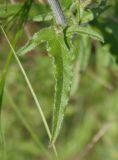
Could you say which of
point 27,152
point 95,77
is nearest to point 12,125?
point 27,152

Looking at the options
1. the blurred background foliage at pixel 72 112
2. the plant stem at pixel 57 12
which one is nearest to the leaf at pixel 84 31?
the plant stem at pixel 57 12

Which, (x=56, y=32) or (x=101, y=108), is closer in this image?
(x=56, y=32)

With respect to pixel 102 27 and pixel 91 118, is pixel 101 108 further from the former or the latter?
pixel 102 27

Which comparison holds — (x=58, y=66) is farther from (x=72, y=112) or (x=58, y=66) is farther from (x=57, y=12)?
(x=72, y=112)

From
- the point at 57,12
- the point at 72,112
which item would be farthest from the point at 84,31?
the point at 72,112

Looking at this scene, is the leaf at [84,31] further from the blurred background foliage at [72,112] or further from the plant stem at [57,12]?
the blurred background foliage at [72,112]

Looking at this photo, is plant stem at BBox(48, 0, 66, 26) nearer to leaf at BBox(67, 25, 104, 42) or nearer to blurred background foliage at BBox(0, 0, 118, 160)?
leaf at BBox(67, 25, 104, 42)

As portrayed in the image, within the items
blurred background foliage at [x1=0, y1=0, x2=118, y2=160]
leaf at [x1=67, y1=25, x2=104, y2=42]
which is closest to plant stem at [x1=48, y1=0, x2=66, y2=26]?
leaf at [x1=67, y1=25, x2=104, y2=42]
